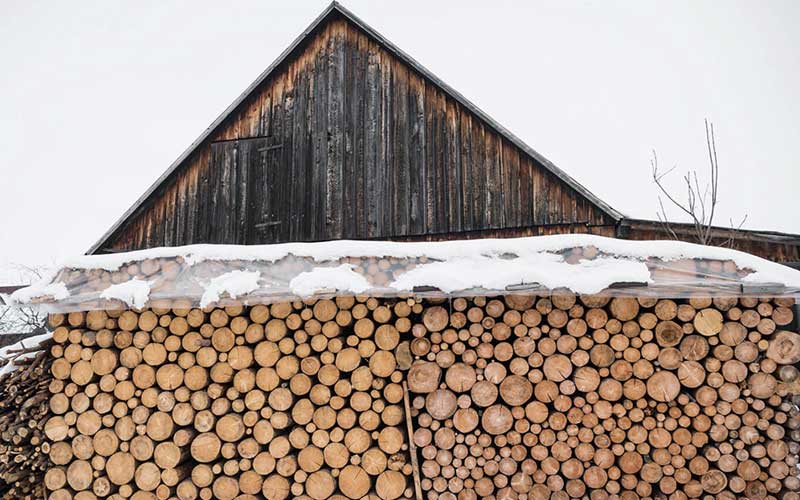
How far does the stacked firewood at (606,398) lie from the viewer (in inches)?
163

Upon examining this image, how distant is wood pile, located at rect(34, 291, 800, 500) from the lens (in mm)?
4180

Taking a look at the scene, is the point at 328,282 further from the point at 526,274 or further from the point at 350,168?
the point at 350,168

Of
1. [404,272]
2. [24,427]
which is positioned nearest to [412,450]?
[404,272]

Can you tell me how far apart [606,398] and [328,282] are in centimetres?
238

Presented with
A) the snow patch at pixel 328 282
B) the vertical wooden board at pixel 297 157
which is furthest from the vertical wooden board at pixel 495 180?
the snow patch at pixel 328 282

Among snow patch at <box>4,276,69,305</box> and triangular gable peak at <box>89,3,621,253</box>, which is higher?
triangular gable peak at <box>89,3,621,253</box>

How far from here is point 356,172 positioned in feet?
26.4

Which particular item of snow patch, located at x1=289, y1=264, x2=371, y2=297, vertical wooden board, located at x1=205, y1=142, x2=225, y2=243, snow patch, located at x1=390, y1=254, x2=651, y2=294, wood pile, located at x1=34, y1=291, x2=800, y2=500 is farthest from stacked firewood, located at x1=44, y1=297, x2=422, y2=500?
vertical wooden board, located at x1=205, y1=142, x2=225, y2=243

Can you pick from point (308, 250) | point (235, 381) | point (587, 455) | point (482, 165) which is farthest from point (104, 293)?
point (482, 165)

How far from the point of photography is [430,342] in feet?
→ 14.6

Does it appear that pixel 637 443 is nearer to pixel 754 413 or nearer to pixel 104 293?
pixel 754 413

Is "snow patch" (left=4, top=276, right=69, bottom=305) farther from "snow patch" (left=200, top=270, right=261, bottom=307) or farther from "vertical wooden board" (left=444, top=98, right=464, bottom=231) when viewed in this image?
"vertical wooden board" (left=444, top=98, right=464, bottom=231)

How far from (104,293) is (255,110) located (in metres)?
4.81

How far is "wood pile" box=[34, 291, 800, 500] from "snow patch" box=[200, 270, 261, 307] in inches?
13.2
